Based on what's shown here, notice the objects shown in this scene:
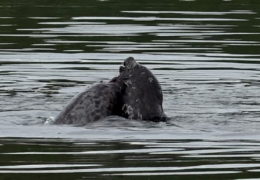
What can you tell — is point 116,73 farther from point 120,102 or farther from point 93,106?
point 93,106

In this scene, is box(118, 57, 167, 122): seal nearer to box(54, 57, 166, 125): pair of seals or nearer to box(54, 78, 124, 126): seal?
box(54, 57, 166, 125): pair of seals

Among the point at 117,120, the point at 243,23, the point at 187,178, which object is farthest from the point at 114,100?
the point at 243,23

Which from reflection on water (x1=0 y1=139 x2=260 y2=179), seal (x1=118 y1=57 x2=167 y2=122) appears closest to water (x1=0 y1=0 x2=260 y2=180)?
reflection on water (x1=0 y1=139 x2=260 y2=179)

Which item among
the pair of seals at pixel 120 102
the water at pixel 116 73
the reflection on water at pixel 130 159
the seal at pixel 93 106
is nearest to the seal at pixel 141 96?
the pair of seals at pixel 120 102

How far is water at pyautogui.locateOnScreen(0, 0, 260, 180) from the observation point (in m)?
10.2

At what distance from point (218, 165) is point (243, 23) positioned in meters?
13.2

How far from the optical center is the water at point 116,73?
10.2 meters

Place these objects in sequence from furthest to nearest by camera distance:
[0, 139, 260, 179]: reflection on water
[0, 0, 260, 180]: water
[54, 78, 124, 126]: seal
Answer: [54, 78, 124, 126]: seal
[0, 0, 260, 180]: water
[0, 139, 260, 179]: reflection on water

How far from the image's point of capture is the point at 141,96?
511 inches

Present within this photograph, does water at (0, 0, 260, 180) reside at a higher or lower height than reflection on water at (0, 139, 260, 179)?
lower

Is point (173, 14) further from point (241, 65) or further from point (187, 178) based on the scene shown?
point (187, 178)

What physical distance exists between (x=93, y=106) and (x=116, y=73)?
4.83 meters

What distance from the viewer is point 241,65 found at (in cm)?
1825

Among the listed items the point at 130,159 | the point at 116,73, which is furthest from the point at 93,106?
the point at 116,73
